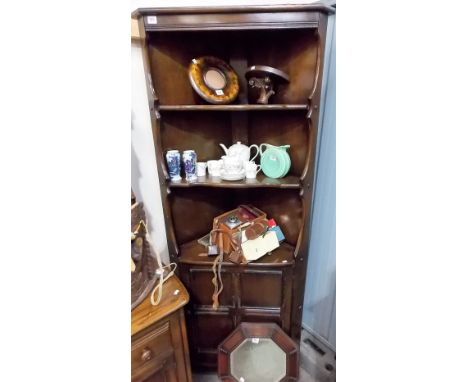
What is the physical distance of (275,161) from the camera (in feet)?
3.91

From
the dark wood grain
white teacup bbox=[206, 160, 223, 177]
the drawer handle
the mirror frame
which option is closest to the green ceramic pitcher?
white teacup bbox=[206, 160, 223, 177]

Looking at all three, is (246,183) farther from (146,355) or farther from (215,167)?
(146,355)

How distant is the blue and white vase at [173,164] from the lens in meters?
1.14

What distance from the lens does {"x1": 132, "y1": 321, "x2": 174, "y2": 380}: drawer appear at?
3.08 feet

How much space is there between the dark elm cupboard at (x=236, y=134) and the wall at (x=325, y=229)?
0.64ft

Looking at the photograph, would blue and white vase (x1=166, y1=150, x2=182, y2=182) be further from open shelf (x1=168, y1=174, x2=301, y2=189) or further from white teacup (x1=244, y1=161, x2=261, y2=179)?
white teacup (x1=244, y1=161, x2=261, y2=179)

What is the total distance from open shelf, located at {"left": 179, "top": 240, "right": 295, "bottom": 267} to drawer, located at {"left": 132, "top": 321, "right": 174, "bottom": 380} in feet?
0.97

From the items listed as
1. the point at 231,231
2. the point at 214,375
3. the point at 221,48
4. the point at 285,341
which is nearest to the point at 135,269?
the point at 231,231

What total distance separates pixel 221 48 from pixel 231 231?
832mm

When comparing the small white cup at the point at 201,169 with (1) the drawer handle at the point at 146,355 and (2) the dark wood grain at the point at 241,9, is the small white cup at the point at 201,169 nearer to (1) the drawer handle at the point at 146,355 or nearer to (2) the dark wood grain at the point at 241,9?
(2) the dark wood grain at the point at 241,9

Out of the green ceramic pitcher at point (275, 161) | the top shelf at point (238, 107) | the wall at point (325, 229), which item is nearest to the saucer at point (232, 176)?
the green ceramic pitcher at point (275, 161)

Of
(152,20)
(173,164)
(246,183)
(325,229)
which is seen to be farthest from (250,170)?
(152,20)

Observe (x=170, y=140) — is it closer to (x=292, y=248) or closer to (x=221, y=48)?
(x=221, y=48)
